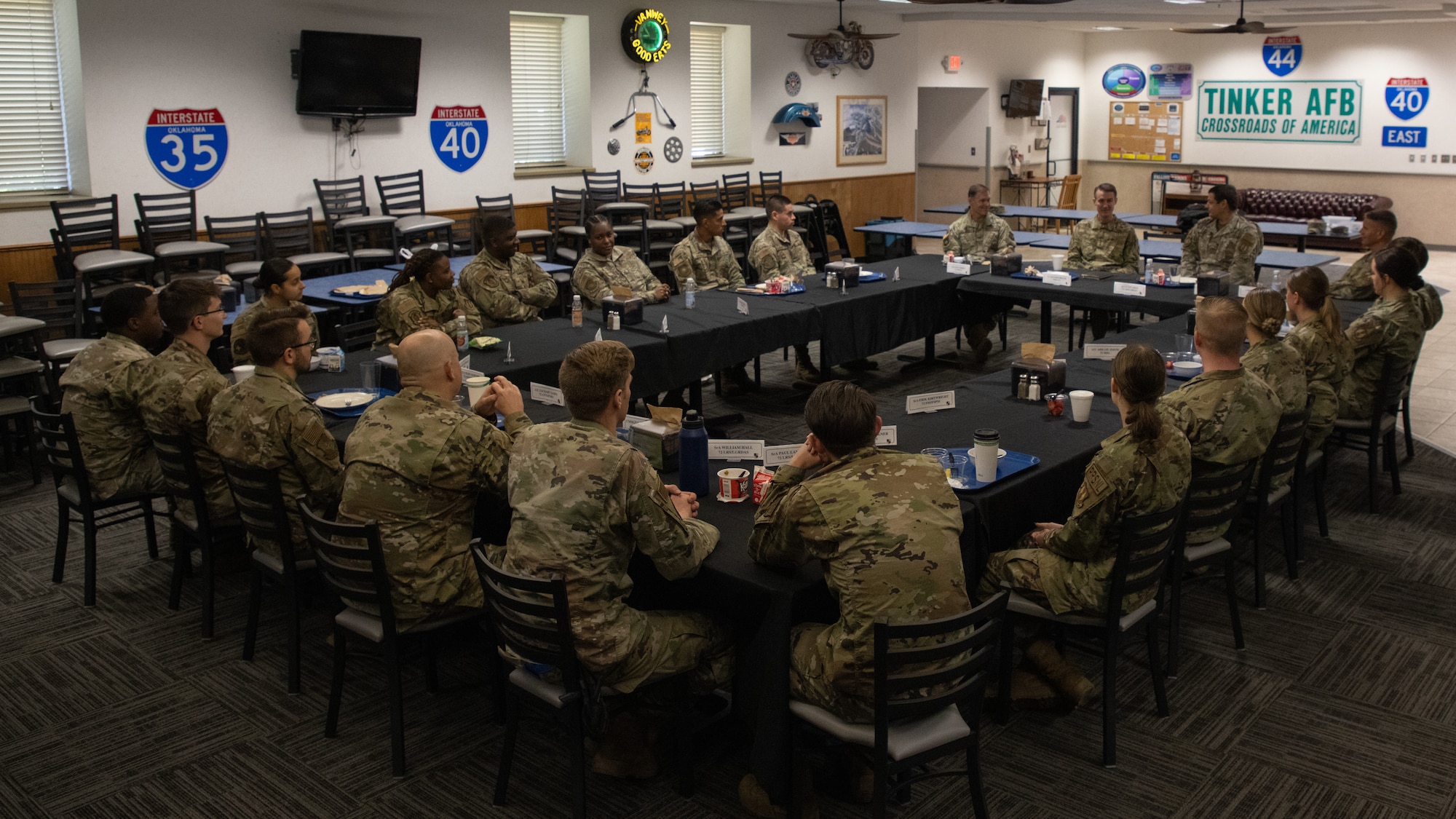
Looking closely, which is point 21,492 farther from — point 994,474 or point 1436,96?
point 1436,96

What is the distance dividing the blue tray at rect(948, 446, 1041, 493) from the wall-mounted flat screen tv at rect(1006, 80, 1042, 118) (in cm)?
1378

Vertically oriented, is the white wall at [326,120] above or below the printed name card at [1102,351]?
above

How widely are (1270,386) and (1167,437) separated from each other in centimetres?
110

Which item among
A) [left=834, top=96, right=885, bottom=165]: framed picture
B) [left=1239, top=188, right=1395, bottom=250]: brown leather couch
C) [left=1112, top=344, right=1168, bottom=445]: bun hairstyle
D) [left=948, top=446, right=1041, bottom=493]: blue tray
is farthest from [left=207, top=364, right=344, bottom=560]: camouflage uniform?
[left=1239, top=188, right=1395, bottom=250]: brown leather couch

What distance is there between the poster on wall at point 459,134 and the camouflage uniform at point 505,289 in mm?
4380

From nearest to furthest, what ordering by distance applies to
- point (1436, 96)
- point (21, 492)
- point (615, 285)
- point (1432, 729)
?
1. point (1432, 729)
2. point (21, 492)
3. point (615, 285)
4. point (1436, 96)

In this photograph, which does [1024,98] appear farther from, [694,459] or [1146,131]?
[694,459]

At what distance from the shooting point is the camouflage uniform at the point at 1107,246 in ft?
25.5

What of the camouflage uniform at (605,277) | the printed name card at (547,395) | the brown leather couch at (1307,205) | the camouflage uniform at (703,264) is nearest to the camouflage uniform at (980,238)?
the camouflage uniform at (703,264)

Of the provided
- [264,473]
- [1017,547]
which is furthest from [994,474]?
[264,473]

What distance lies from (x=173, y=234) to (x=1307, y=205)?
13578mm

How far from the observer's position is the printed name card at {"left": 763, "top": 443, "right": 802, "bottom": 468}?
353 centimetres

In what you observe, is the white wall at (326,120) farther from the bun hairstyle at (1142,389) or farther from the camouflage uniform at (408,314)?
the bun hairstyle at (1142,389)

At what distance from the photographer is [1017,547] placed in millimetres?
3533
